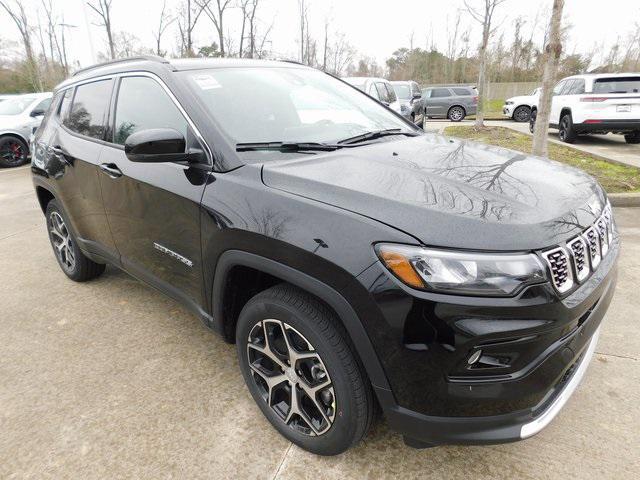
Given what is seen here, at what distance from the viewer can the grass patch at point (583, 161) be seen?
21.0ft

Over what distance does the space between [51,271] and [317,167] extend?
3.50 m

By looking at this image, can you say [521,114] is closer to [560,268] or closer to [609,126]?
[609,126]

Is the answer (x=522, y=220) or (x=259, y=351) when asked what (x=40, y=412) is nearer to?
(x=259, y=351)

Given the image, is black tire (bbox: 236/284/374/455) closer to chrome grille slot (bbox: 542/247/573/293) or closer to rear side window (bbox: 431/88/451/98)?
chrome grille slot (bbox: 542/247/573/293)

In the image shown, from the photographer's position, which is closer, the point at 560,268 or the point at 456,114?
the point at 560,268

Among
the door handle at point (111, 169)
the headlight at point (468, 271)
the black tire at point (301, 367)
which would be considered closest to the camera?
the headlight at point (468, 271)

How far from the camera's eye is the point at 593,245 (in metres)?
1.76

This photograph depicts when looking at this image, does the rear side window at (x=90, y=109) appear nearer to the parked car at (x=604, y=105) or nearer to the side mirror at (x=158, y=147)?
the side mirror at (x=158, y=147)

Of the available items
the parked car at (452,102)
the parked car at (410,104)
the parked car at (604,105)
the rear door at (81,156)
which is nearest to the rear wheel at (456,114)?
the parked car at (452,102)

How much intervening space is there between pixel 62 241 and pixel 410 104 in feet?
32.2

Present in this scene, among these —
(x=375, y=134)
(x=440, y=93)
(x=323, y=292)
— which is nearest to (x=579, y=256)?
(x=323, y=292)

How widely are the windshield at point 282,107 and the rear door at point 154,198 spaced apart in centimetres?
20

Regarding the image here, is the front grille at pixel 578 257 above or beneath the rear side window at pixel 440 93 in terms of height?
beneath

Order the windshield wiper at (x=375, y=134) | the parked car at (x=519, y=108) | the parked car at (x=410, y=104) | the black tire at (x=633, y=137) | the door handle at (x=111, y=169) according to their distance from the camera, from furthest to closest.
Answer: the parked car at (x=519, y=108) → the parked car at (x=410, y=104) → the black tire at (x=633, y=137) → the door handle at (x=111, y=169) → the windshield wiper at (x=375, y=134)
